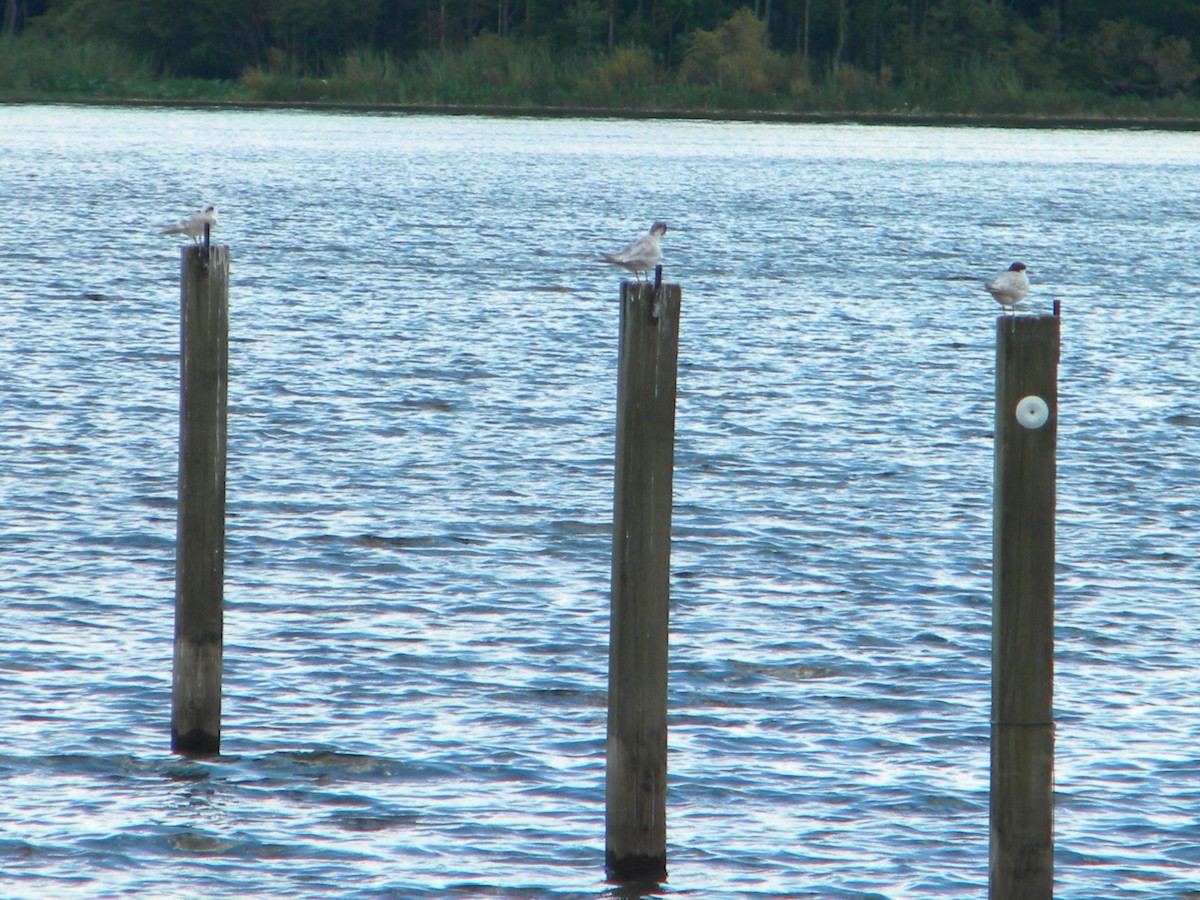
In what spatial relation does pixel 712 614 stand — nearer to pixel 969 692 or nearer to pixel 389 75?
pixel 969 692

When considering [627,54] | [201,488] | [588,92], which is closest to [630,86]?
[588,92]

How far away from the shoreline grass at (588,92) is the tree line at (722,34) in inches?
39.5

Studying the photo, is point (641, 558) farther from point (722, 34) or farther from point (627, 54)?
point (722, 34)

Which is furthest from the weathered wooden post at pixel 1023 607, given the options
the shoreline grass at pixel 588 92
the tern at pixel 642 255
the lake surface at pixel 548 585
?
the shoreline grass at pixel 588 92

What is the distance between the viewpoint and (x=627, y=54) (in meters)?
105

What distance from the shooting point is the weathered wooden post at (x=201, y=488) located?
10.2m

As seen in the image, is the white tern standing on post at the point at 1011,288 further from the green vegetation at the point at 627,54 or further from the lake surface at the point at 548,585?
the green vegetation at the point at 627,54

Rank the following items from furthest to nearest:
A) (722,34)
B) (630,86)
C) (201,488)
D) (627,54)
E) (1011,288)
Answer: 1. (722,34)
2. (630,86)
3. (627,54)
4. (1011,288)
5. (201,488)

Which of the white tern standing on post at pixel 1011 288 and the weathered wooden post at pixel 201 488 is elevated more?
the white tern standing on post at pixel 1011 288

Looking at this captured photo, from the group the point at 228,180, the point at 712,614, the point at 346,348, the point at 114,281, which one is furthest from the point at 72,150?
the point at 712,614

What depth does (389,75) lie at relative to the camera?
350 ft

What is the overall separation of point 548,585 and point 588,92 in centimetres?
9287

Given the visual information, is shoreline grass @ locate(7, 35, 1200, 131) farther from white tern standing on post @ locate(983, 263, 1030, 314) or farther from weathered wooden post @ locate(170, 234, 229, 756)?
weathered wooden post @ locate(170, 234, 229, 756)

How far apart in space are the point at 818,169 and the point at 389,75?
1431 inches
